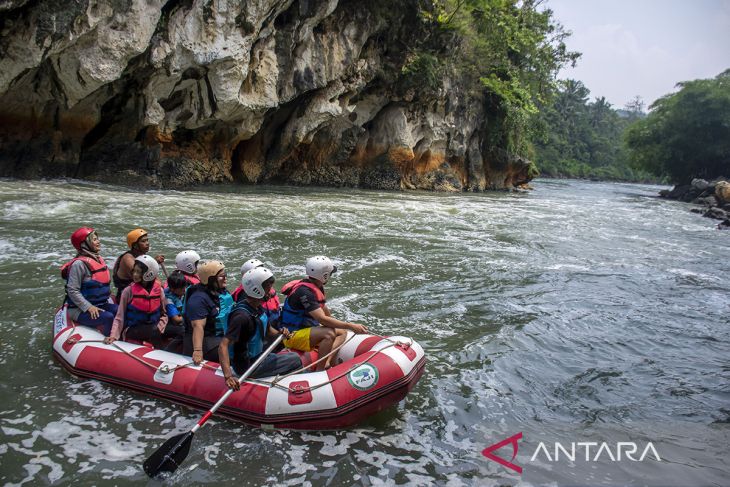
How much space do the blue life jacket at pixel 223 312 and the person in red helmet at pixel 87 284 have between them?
4.10 ft

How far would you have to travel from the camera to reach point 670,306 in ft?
23.9

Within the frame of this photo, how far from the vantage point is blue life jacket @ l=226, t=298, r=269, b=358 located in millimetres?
3914

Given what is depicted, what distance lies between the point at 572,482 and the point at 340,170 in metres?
18.9

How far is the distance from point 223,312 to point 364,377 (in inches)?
50.1

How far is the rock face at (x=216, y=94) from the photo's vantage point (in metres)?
11.5

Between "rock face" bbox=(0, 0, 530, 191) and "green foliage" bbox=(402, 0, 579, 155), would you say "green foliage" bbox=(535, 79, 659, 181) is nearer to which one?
"green foliage" bbox=(402, 0, 579, 155)

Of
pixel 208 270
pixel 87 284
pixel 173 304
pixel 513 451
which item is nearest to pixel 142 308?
pixel 173 304

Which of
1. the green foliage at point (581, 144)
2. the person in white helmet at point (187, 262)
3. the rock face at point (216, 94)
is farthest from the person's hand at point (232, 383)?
the green foliage at point (581, 144)

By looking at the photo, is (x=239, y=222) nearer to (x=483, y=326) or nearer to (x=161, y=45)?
(x=161, y=45)

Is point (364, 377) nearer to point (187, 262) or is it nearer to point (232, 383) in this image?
point (232, 383)

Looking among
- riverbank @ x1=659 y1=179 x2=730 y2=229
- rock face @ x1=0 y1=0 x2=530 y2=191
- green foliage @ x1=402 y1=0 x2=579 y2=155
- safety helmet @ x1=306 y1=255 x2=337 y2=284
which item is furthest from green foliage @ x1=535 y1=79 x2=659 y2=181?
safety helmet @ x1=306 y1=255 x2=337 y2=284

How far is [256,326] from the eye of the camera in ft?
13.1

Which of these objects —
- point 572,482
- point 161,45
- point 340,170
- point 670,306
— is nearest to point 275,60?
point 161,45

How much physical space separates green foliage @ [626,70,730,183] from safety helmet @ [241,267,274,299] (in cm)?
3814
